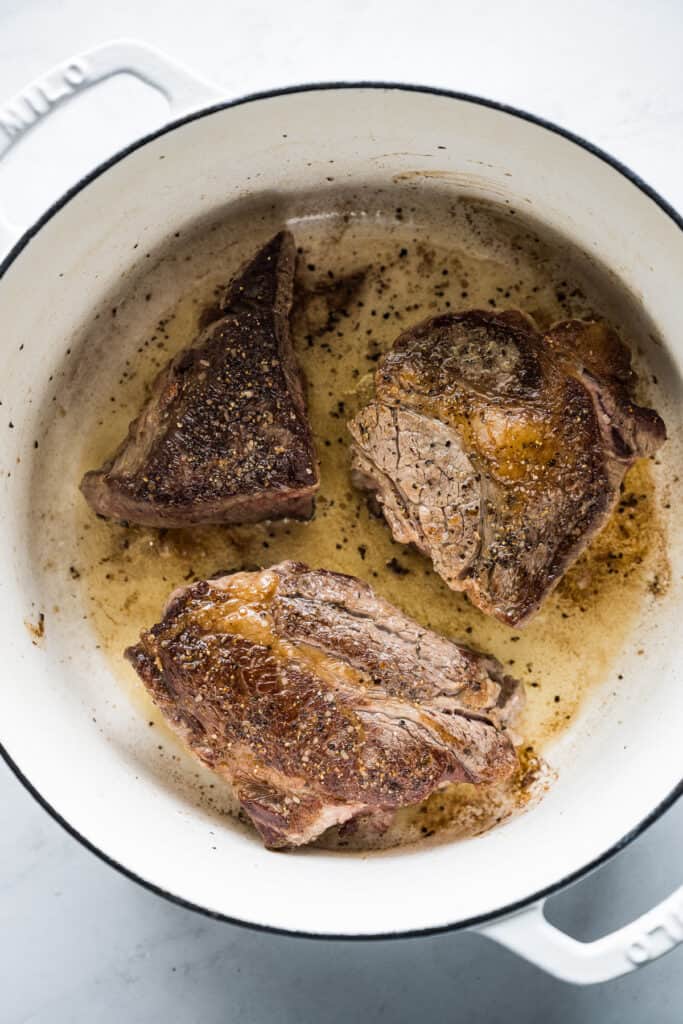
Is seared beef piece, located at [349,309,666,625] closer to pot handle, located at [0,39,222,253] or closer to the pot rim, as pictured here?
the pot rim

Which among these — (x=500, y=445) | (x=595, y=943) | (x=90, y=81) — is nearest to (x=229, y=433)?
(x=500, y=445)

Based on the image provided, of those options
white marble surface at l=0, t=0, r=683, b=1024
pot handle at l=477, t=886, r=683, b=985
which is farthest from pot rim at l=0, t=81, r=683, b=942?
white marble surface at l=0, t=0, r=683, b=1024

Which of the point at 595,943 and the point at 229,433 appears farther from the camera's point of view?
the point at 229,433

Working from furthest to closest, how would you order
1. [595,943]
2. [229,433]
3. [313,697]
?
[229,433] → [313,697] → [595,943]

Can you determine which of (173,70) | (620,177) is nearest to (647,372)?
(620,177)

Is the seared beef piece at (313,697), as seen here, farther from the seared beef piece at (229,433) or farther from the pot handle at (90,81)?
the pot handle at (90,81)

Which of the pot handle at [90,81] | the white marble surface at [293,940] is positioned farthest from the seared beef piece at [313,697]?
the pot handle at [90,81]

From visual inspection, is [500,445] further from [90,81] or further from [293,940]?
[293,940]
